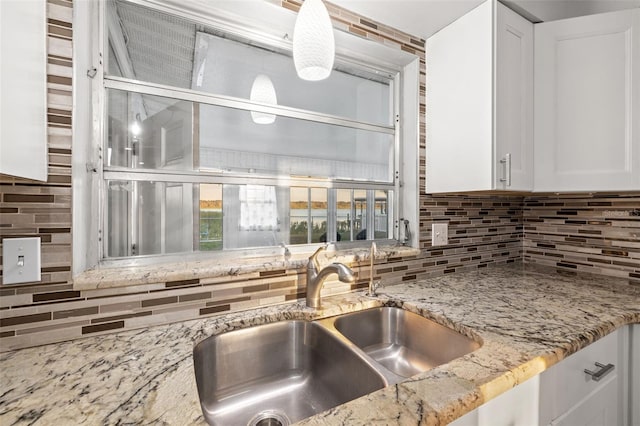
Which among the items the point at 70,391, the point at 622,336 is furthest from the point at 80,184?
the point at 622,336

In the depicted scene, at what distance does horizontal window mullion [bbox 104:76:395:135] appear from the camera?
1066 mm

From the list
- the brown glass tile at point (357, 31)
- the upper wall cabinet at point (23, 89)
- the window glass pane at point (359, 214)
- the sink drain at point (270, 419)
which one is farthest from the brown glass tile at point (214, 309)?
the brown glass tile at point (357, 31)

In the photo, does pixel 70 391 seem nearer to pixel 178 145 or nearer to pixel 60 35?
pixel 178 145

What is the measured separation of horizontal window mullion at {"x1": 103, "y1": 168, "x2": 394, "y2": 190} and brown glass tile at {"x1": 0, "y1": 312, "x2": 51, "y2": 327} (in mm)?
453

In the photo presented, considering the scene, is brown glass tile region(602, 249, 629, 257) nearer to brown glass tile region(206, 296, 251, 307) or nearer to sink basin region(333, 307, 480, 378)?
sink basin region(333, 307, 480, 378)

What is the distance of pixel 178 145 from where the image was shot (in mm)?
1183

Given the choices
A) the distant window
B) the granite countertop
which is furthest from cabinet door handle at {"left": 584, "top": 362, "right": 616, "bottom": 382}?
the distant window

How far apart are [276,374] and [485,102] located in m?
1.37

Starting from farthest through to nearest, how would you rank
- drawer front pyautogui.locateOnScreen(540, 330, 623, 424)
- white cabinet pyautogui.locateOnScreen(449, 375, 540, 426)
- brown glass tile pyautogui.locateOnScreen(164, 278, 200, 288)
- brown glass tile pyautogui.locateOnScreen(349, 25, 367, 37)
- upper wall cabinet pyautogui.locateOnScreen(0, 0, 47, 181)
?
brown glass tile pyautogui.locateOnScreen(349, 25, 367, 37), brown glass tile pyautogui.locateOnScreen(164, 278, 200, 288), drawer front pyautogui.locateOnScreen(540, 330, 623, 424), white cabinet pyautogui.locateOnScreen(449, 375, 540, 426), upper wall cabinet pyautogui.locateOnScreen(0, 0, 47, 181)

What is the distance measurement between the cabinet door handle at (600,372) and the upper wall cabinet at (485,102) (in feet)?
2.25

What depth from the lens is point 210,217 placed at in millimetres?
1234

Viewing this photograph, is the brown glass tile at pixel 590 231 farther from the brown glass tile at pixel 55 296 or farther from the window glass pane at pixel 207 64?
the brown glass tile at pixel 55 296

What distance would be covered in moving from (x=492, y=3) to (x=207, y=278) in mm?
1593

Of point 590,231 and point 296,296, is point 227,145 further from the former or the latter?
point 590,231
